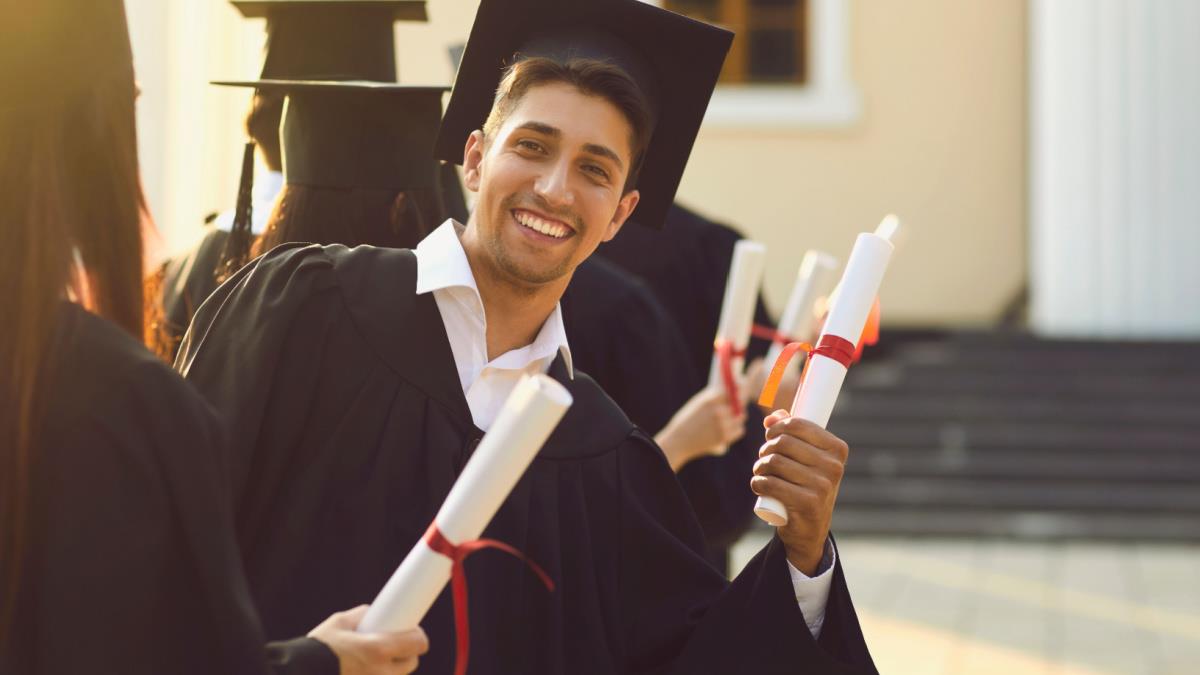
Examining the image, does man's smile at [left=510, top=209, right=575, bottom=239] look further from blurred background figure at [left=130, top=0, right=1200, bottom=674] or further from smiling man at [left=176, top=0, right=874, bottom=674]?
blurred background figure at [left=130, top=0, right=1200, bottom=674]

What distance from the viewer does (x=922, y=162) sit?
14.1 meters

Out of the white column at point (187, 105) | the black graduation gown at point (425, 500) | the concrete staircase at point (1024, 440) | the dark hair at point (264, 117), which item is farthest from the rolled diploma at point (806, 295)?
the concrete staircase at point (1024, 440)

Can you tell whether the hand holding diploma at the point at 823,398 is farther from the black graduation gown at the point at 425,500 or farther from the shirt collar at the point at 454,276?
the shirt collar at the point at 454,276

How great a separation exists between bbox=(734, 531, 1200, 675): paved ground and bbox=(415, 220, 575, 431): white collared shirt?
173 inches

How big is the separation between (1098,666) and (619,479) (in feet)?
15.0

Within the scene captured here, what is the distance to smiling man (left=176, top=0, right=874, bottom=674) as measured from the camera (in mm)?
2416

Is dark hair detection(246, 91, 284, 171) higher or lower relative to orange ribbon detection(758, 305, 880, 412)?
higher

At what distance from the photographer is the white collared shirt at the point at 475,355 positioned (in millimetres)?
2580

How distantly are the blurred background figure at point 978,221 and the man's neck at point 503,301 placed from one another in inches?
240

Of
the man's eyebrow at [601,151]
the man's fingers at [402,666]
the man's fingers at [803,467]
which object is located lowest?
the man's fingers at [402,666]

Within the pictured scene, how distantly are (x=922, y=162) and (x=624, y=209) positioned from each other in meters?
11.6

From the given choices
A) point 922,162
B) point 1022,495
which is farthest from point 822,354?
point 922,162

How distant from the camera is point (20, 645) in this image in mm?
1642

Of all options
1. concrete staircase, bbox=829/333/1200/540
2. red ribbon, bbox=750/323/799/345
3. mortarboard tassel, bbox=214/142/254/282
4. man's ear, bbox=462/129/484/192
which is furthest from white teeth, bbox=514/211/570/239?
concrete staircase, bbox=829/333/1200/540
